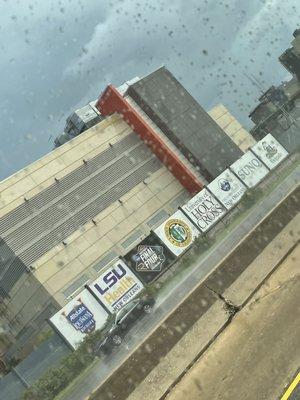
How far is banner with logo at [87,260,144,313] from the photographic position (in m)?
25.2

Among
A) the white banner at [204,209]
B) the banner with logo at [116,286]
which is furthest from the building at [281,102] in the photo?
the banner with logo at [116,286]

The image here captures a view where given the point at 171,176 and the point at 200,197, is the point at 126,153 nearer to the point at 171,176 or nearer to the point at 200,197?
the point at 171,176

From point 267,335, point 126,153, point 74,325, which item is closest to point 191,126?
point 126,153

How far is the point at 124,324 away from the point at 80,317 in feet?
40.9

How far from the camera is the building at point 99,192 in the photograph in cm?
3188

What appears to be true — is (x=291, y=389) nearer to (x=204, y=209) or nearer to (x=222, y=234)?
(x=222, y=234)

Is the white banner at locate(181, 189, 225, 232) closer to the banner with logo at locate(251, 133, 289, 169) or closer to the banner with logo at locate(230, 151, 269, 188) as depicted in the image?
the banner with logo at locate(230, 151, 269, 188)

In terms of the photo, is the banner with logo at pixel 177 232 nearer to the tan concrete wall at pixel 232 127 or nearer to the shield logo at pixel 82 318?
the shield logo at pixel 82 318

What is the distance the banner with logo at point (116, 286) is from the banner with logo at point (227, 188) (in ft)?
29.9

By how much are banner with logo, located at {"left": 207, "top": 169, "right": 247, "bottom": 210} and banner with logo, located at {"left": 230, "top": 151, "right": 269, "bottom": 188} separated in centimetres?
48

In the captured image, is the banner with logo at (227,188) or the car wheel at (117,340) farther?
the banner with logo at (227,188)

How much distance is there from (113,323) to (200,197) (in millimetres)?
20054

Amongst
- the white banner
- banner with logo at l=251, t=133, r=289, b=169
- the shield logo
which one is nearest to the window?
the shield logo

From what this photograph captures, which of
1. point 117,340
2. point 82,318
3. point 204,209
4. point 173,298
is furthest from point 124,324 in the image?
point 204,209
